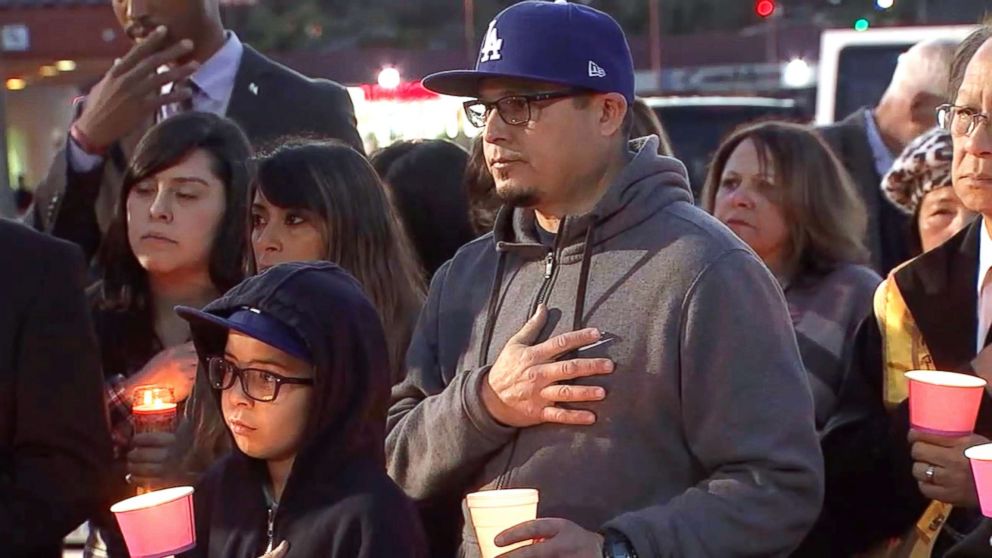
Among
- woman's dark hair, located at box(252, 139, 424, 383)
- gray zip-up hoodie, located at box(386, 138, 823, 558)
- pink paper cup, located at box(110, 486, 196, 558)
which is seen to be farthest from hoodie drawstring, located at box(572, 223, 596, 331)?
woman's dark hair, located at box(252, 139, 424, 383)

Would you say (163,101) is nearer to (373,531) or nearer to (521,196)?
(521,196)

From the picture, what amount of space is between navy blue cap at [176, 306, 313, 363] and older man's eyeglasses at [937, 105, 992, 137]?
4.83 ft

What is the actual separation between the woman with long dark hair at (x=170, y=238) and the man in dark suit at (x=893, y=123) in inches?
120

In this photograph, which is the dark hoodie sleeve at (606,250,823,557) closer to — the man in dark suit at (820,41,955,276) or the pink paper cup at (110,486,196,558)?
the pink paper cup at (110,486,196,558)

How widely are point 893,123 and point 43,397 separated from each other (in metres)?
4.63

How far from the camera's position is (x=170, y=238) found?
4387mm

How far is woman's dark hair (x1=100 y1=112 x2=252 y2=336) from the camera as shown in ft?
14.6

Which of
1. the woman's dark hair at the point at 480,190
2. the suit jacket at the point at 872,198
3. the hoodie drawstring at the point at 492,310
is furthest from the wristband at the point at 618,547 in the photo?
the suit jacket at the point at 872,198

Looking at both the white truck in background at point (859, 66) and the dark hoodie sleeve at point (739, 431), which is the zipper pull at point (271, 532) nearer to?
the dark hoodie sleeve at point (739, 431)

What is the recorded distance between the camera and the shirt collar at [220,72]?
529cm

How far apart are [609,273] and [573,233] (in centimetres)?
12

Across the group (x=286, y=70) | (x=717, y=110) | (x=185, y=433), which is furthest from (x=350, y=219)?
(x=717, y=110)

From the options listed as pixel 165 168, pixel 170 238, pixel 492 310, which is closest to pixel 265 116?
pixel 165 168

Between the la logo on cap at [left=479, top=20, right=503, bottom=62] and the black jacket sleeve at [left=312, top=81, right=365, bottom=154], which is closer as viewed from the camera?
the la logo on cap at [left=479, top=20, right=503, bottom=62]
